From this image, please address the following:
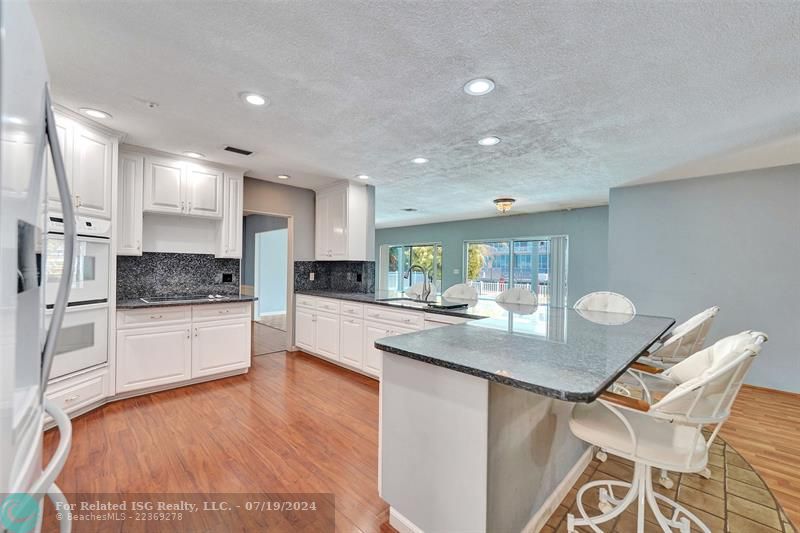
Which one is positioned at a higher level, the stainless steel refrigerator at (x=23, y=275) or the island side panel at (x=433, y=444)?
the stainless steel refrigerator at (x=23, y=275)

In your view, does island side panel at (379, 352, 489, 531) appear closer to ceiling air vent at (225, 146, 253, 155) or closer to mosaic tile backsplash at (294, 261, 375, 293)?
ceiling air vent at (225, 146, 253, 155)

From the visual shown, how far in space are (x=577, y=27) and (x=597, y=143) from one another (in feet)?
5.67

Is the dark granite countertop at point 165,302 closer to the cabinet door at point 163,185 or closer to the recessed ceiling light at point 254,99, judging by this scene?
the cabinet door at point 163,185

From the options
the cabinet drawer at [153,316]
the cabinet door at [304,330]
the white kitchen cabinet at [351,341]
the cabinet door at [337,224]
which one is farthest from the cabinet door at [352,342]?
the cabinet drawer at [153,316]

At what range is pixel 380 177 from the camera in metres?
4.24

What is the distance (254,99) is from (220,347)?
2.57 meters

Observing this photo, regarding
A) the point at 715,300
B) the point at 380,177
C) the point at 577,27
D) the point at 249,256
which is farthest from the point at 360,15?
the point at 249,256

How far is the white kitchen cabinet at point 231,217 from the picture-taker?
151 inches

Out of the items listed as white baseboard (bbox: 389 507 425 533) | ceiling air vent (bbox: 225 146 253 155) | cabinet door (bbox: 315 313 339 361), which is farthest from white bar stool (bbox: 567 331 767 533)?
ceiling air vent (bbox: 225 146 253 155)

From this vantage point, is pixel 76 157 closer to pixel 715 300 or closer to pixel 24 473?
pixel 24 473

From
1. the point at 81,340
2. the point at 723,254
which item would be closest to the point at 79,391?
the point at 81,340

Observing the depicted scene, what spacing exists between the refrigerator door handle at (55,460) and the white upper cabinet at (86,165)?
2412 millimetres

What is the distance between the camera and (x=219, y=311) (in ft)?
11.6

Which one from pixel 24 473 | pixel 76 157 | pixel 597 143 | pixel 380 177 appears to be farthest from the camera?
pixel 380 177
